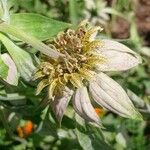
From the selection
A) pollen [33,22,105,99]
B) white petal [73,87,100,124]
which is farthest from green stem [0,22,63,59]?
white petal [73,87,100,124]

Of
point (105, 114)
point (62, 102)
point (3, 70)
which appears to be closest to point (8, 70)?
point (3, 70)

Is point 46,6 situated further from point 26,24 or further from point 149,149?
point 26,24

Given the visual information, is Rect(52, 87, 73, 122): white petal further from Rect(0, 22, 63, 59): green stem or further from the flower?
Rect(0, 22, 63, 59): green stem

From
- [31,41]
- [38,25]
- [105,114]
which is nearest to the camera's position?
[31,41]

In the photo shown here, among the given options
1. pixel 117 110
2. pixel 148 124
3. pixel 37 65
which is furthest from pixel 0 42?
pixel 148 124

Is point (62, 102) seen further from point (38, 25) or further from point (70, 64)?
point (38, 25)

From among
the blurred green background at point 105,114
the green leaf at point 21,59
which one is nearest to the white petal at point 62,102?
the green leaf at point 21,59
